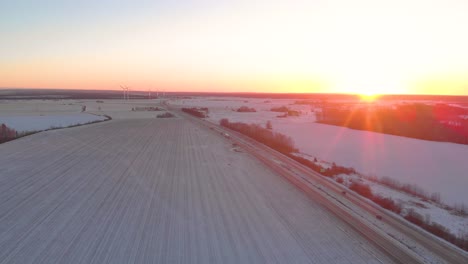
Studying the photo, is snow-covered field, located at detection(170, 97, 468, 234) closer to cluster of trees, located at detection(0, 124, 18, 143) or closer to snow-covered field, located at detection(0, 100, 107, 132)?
cluster of trees, located at detection(0, 124, 18, 143)

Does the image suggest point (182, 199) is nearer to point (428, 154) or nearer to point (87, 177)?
point (87, 177)

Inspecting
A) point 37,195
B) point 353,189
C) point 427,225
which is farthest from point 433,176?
point 37,195

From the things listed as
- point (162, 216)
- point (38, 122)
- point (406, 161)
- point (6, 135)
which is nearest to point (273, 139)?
point (406, 161)

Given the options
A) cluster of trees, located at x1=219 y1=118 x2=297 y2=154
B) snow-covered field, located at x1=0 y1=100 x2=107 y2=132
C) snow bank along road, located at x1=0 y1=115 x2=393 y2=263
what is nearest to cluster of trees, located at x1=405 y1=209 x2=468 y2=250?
snow bank along road, located at x1=0 y1=115 x2=393 y2=263

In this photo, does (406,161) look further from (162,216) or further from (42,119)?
(42,119)

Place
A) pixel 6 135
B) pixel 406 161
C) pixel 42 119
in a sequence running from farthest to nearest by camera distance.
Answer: pixel 42 119, pixel 6 135, pixel 406 161

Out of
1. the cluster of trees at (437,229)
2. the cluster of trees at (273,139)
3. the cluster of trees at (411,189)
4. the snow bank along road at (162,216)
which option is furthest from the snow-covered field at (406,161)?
the snow bank along road at (162,216)

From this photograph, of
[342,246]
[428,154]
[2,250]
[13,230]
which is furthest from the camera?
[428,154]
